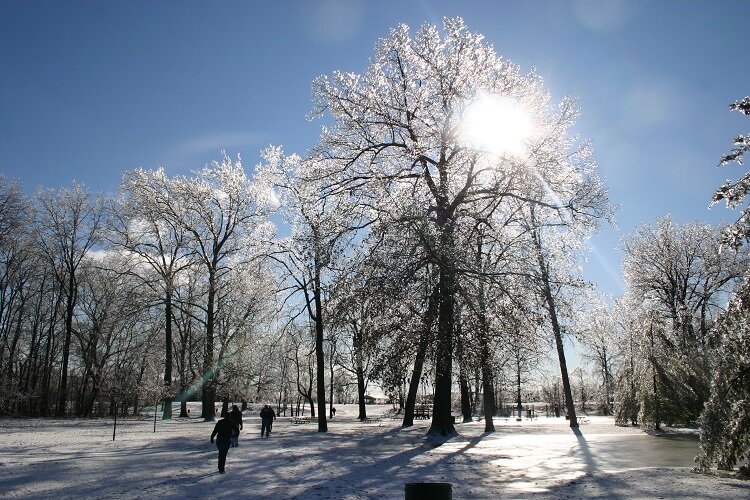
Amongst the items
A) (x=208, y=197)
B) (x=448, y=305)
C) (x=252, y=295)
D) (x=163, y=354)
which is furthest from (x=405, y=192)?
(x=163, y=354)

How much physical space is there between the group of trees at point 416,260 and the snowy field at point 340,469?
2.16 meters

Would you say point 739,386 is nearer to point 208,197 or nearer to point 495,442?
point 495,442

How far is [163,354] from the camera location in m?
40.7

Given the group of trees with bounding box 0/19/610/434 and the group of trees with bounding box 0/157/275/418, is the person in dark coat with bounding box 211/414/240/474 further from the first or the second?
the group of trees with bounding box 0/157/275/418

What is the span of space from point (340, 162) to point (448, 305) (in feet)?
27.3

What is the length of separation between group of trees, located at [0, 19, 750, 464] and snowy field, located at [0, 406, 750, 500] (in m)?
2.16

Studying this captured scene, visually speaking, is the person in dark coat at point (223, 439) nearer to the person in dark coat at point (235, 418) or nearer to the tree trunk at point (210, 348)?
the person in dark coat at point (235, 418)

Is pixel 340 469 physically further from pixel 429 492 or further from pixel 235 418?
pixel 429 492

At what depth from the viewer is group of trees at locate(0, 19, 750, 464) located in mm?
14562

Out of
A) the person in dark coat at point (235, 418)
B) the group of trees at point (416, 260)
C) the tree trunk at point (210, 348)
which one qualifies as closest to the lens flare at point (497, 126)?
the group of trees at point (416, 260)

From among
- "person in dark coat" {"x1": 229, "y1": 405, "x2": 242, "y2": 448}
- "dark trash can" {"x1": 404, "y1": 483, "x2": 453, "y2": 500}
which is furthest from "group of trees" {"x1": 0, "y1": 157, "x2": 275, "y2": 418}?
"dark trash can" {"x1": 404, "y1": 483, "x2": 453, "y2": 500}

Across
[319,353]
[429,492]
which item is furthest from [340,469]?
[319,353]

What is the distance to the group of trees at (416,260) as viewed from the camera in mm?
14562

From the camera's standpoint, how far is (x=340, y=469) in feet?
43.9
